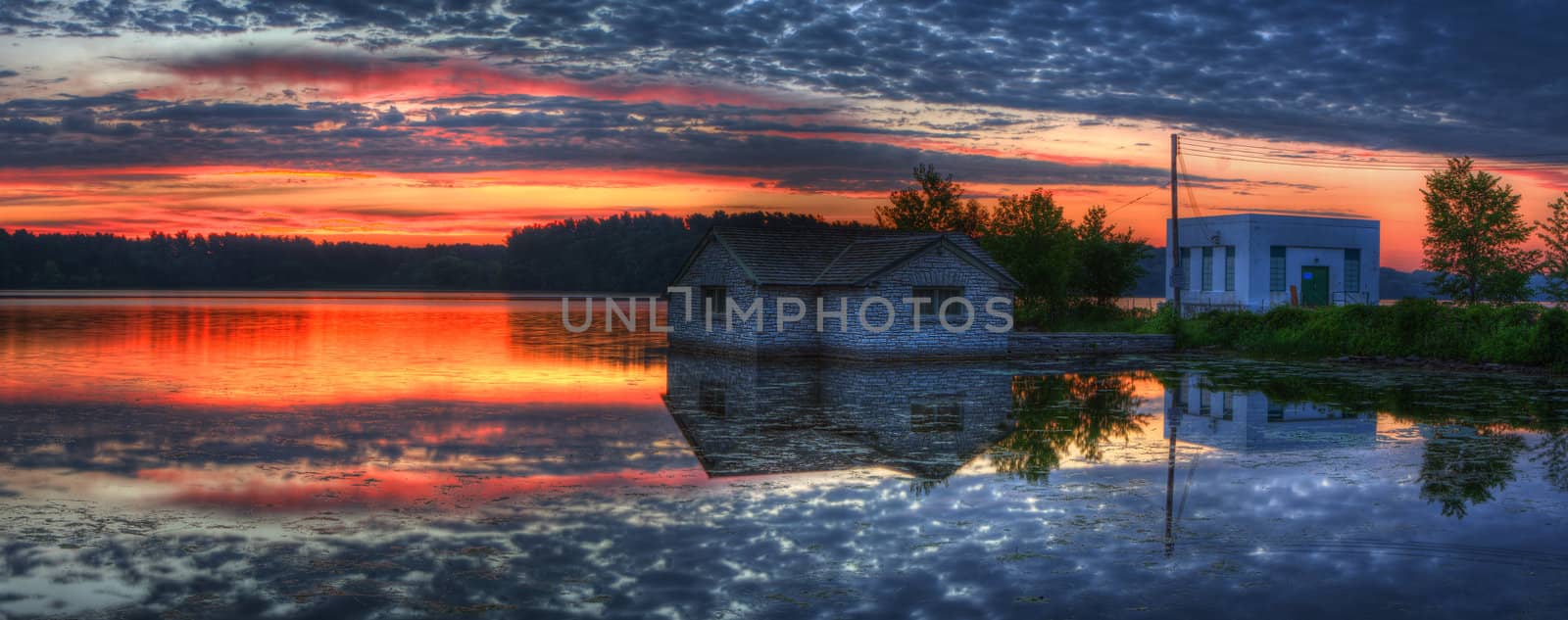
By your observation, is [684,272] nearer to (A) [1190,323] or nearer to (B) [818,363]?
(B) [818,363]

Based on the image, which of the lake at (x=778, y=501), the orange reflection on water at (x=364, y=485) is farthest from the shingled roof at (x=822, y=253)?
the orange reflection on water at (x=364, y=485)

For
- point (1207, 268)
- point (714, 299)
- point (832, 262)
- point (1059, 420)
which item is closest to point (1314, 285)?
point (1207, 268)

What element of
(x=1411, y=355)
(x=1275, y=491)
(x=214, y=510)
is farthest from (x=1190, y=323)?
(x=214, y=510)

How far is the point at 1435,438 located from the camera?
52.5ft

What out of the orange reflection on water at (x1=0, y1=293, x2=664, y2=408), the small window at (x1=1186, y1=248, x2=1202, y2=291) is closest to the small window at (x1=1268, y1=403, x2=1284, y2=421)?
the orange reflection on water at (x1=0, y1=293, x2=664, y2=408)

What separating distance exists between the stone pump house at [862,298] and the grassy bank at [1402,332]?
26.6 ft

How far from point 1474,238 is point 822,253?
28.3 meters

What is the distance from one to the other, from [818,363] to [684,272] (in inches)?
367

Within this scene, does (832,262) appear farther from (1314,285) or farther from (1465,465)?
(1314,285)

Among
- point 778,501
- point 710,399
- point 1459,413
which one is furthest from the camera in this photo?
point 710,399

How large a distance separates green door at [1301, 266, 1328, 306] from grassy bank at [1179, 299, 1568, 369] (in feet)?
40.9

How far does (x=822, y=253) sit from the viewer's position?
1391 inches

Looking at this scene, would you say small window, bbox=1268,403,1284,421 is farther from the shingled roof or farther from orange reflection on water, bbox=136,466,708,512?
the shingled roof

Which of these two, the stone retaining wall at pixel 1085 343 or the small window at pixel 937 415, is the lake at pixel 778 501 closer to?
the small window at pixel 937 415
